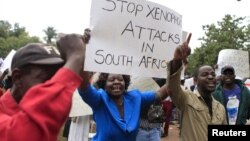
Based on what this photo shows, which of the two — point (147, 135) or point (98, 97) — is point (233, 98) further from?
point (98, 97)

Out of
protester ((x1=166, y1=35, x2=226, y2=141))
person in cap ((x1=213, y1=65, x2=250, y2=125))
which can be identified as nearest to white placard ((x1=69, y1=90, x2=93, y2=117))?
protester ((x1=166, y1=35, x2=226, y2=141))

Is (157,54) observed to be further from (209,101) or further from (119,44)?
(209,101)

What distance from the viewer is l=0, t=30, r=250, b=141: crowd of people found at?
57.4 inches

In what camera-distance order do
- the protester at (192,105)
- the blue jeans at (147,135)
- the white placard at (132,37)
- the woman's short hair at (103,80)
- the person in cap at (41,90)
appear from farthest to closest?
the blue jeans at (147,135), the woman's short hair at (103,80), the protester at (192,105), the white placard at (132,37), the person in cap at (41,90)

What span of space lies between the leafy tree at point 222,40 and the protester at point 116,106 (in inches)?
1356

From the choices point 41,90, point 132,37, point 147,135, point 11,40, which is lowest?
point 147,135

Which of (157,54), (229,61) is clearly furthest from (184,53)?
(229,61)

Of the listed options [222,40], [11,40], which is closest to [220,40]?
[222,40]

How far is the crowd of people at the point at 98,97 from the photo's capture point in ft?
4.79

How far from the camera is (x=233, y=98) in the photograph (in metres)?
5.39

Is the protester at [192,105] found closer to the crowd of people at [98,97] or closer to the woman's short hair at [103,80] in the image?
the crowd of people at [98,97]

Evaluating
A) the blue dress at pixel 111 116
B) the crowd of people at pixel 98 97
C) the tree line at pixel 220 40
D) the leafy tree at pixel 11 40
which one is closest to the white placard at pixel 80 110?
the crowd of people at pixel 98 97

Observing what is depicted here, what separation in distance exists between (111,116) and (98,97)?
0.18 metres

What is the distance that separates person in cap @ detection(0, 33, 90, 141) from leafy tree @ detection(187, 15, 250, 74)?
36.5 meters
